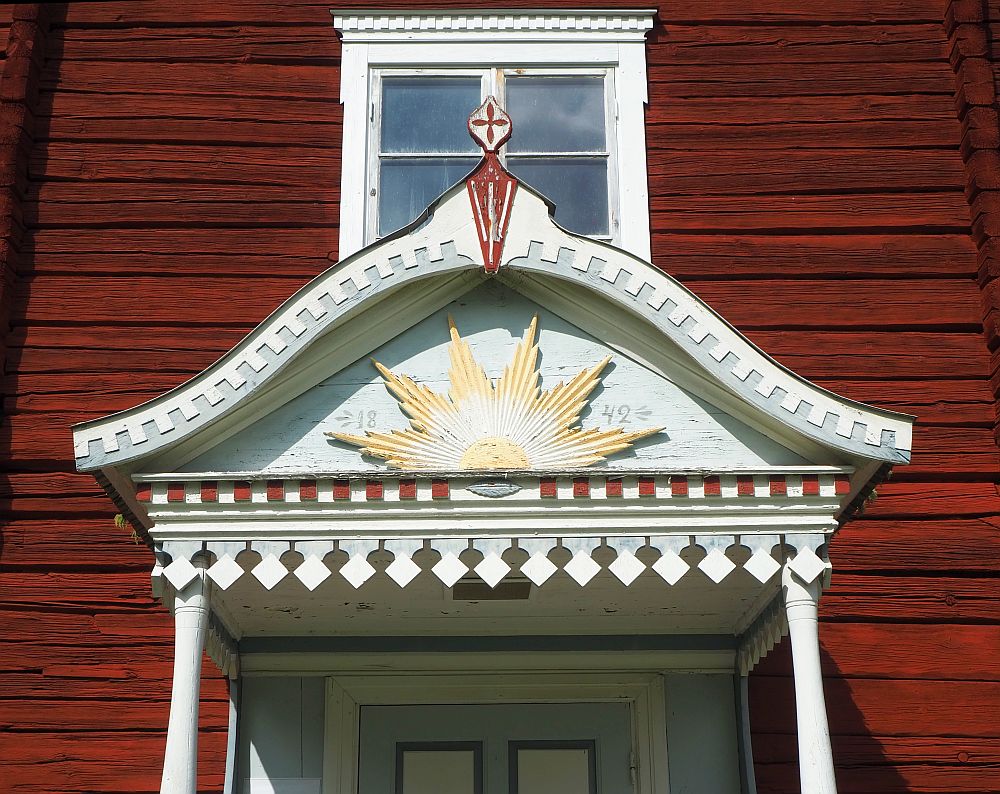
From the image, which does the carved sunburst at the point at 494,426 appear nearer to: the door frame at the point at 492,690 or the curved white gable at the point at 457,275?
the curved white gable at the point at 457,275

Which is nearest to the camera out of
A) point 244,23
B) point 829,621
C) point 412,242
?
point 412,242

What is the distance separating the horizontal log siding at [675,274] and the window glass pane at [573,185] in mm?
311

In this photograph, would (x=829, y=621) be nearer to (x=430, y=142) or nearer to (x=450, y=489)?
(x=450, y=489)

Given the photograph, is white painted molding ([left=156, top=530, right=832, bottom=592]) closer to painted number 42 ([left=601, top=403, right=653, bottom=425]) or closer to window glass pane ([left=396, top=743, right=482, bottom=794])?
painted number 42 ([left=601, top=403, right=653, bottom=425])

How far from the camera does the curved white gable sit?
502 centimetres

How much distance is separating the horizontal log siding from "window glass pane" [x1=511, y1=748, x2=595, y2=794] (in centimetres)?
90

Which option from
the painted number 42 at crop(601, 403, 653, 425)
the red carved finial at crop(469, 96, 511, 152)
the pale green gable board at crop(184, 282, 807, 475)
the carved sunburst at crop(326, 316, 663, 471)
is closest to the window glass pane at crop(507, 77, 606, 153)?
the red carved finial at crop(469, 96, 511, 152)

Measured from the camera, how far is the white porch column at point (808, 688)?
4.73 metres

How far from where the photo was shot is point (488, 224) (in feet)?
17.8

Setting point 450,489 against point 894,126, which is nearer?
point 450,489

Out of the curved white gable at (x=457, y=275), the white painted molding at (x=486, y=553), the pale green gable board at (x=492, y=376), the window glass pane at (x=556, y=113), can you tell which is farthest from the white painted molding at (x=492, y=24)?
the white painted molding at (x=486, y=553)

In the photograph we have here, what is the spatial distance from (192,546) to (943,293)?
4.36 m

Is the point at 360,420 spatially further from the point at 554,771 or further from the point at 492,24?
the point at 492,24

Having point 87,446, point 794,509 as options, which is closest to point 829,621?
point 794,509
